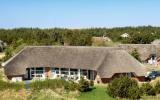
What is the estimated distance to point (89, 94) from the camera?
127 feet

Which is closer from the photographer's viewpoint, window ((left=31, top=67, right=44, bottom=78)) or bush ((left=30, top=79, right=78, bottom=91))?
bush ((left=30, top=79, right=78, bottom=91))

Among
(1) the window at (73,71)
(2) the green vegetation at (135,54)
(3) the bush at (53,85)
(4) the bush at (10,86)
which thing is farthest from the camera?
(2) the green vegetation at (135,54)

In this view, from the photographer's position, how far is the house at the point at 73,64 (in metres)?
46.0

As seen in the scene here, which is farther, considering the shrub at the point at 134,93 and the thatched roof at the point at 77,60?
the thatched roof at the point at 77,60

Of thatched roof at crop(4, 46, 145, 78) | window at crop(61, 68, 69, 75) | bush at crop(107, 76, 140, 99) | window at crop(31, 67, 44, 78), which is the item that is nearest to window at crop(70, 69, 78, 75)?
window at crop(61, 68, 69, 75)

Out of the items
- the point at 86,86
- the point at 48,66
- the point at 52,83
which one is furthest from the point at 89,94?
the point at 48,66

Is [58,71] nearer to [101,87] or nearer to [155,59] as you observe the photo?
[101,87]

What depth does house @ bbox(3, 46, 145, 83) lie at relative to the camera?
46031mm

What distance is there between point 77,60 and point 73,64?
29.9 inches

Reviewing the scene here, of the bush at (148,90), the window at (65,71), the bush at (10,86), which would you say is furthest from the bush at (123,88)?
the window at (65,71)

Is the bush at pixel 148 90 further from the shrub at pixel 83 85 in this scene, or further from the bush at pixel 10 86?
the bush at pixel 10 86

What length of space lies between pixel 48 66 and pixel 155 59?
83.0 feet

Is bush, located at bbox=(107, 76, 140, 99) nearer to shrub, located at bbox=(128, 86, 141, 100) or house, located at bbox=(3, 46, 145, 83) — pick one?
shrub, located at bbox=(128, 86, 141, 100)

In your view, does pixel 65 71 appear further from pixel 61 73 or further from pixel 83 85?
pixel 83 85
